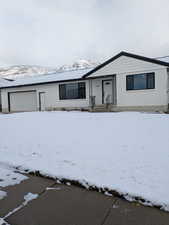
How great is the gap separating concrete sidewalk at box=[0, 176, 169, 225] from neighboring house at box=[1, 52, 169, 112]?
34.1 ft

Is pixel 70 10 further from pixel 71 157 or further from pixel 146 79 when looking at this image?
pixel 71 157

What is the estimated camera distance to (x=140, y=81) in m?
12.4

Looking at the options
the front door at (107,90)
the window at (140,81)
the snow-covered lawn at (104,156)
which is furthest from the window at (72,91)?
the snow-covered lawn at (104,156)

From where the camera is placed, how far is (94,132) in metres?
6.36

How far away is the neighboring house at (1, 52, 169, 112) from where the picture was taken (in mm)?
11797

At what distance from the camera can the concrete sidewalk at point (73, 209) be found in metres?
2.18

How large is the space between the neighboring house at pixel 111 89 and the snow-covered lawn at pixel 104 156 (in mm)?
6022

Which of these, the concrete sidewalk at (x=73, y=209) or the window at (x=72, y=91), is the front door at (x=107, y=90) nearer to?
the window at (x=72, y=91)

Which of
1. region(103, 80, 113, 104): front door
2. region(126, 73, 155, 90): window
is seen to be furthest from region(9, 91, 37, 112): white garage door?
region(126, 73, 155, 90): window

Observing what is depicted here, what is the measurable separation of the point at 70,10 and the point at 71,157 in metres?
12.0

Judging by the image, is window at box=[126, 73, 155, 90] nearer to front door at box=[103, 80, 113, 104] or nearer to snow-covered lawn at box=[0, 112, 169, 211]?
front door at box=[103, 80, 113, 104]

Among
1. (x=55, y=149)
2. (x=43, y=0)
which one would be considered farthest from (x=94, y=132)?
(x=43, y=0)

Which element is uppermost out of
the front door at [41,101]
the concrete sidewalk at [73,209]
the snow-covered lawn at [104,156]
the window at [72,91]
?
the window at [72,91]

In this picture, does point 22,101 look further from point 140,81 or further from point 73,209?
point 73,209
